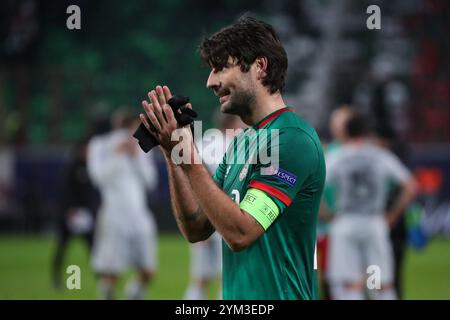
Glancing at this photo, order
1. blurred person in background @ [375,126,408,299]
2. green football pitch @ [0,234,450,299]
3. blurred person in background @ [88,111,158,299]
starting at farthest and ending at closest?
green football pitch @ [0,234,450,299] → blurred person in background @ [88,111,158,299] → blurred person in background @ [375,126,408,299]

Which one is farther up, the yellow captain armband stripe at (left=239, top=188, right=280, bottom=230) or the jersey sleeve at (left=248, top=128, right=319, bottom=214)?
the jersey sleeve at (left=248, top=128, right=319, bottom=214)

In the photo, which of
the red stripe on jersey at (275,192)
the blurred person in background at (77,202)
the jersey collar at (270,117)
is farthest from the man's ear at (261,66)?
the blurred person in background at (77,202)

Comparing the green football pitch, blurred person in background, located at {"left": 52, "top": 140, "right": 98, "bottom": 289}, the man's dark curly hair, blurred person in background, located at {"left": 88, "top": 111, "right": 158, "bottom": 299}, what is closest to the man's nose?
the man's dark curly hair

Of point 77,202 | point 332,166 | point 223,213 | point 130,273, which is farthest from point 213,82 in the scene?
point 130,273

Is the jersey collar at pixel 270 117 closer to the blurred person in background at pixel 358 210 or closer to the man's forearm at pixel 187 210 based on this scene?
the man's forearm at pixel 187 210

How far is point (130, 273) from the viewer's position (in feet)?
48.5

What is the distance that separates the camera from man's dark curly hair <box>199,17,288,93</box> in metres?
3.68

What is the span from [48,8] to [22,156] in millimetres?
6508

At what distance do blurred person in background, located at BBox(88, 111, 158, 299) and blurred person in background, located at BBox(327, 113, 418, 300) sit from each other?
2378mm

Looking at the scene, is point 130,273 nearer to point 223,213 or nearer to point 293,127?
point 293,127

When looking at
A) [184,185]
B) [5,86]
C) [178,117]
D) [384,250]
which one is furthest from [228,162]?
[5,86]

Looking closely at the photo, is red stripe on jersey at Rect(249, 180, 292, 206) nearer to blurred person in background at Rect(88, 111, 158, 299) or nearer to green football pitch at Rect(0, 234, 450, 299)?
blurred person in background at Rect(88, 111, 158, 299)
